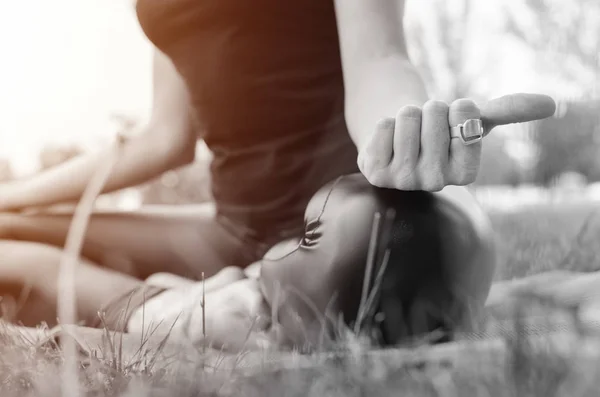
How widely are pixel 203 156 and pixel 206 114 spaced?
0.31 feet

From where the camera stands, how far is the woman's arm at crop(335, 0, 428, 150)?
0.55 m

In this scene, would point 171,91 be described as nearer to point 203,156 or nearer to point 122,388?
point 203,156

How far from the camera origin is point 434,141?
0.42m

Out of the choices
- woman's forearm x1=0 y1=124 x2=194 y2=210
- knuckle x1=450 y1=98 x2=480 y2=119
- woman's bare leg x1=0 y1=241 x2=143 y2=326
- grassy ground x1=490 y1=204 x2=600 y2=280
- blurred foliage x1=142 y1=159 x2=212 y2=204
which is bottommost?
grassy ground x1=490 y1=204 x2=600 y2=280

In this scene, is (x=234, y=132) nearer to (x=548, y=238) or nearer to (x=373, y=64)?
(x=373, y=64)

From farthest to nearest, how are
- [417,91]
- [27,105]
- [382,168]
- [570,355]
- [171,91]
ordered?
[171,91] < [27,105] < [417,91] < [382,168] < [570,355]

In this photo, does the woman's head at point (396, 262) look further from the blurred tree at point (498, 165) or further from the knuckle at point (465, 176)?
the blurred tree at point (498, 165)

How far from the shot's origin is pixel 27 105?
2.33 feet

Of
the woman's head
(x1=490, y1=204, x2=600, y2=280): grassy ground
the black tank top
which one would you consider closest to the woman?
the black tank top

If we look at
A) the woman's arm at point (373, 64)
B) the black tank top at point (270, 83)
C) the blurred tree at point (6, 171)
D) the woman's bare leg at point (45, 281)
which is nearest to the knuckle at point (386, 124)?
the woman's arm at point (373, 64)

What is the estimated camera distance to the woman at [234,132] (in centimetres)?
64

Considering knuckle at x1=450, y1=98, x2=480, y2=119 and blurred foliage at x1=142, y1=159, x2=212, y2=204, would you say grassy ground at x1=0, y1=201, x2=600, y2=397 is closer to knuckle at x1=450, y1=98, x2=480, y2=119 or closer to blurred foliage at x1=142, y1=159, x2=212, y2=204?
knuckle at x1=450, y1=98, x2=480, y2=119

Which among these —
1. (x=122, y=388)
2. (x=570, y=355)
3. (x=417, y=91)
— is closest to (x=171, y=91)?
(x=417, y=91)

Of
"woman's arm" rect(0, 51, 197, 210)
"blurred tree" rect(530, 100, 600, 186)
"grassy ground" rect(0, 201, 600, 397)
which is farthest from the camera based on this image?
"woman's arm" rect(0, 51, 197, 210)
